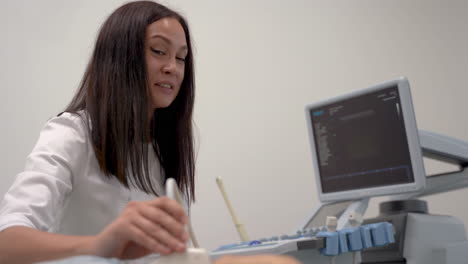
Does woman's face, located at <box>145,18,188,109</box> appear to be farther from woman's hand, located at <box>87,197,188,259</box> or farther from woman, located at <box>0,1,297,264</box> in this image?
woman's hand, located at <box>87,197,188,259</box>

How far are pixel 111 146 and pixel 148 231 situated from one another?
16.7 inches

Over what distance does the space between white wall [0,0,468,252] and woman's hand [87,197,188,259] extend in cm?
166

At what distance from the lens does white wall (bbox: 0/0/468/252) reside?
2.16 m

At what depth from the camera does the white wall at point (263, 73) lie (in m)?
2.16

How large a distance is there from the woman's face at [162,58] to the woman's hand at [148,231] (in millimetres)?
461

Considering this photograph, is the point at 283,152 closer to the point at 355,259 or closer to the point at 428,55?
the point at 428,55

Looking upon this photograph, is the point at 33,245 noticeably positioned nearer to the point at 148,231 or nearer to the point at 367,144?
the point at 148,231

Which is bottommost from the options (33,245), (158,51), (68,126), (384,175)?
(384,175)

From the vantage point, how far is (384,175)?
1.48 m

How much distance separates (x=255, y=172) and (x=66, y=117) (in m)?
1.42

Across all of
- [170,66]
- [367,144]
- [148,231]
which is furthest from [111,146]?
[367,144]

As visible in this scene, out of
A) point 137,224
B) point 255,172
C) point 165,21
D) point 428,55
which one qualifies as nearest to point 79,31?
point 255,172

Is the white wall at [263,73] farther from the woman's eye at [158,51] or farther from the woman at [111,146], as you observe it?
the woman's eye at [158,51]

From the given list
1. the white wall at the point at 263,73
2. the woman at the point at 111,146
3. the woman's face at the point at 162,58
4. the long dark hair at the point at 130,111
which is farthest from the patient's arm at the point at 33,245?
the white wall at the point at 263,73
